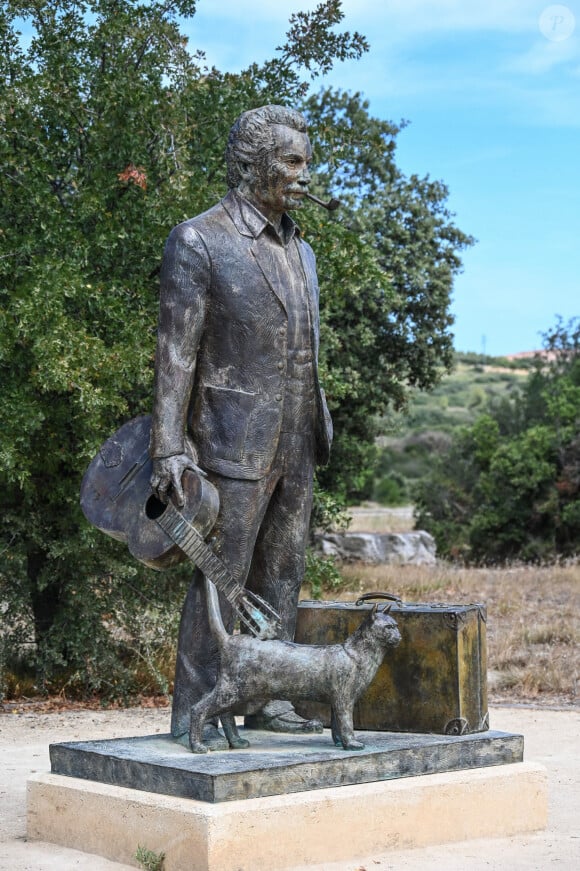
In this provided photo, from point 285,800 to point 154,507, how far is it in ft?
4.08

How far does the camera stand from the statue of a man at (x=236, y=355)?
5125 millimetres

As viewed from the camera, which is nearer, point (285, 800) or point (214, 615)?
point (285, 800)

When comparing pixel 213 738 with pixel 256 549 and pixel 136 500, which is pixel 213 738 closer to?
pixel 256 549

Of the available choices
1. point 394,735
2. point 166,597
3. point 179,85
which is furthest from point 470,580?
point 394,735

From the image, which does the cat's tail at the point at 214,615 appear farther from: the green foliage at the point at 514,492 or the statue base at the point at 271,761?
the green foliage at the point at 514,492

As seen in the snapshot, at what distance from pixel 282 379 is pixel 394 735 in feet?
5.00

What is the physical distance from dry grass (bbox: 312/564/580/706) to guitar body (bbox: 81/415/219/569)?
520cm

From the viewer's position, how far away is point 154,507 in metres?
5.12

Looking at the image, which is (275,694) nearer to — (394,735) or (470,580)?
(394,735)

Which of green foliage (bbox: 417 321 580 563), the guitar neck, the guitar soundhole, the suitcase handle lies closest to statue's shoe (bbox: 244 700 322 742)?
the suitcase handle

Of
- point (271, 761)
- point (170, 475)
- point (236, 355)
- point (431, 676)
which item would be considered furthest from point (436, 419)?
point (271, 761)

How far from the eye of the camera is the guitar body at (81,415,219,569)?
4.98m

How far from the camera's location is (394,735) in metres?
5.38

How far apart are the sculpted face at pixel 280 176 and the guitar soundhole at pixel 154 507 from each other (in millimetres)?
1238
